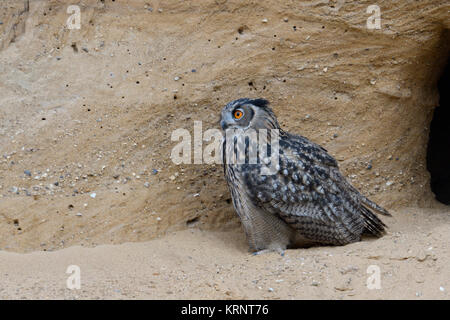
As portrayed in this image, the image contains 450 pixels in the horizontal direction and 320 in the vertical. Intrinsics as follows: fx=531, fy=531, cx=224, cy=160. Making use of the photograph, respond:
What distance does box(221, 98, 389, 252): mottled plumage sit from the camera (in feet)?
14.6

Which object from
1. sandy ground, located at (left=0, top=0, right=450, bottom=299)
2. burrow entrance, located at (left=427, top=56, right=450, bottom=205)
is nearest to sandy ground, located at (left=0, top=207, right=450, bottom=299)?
sandy ground, located at (left=0, top=0, right=450, bottom=299)

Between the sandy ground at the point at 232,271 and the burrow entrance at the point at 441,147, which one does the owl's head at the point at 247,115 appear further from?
the burrow entrance at the point at 441,147

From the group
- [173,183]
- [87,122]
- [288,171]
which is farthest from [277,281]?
[87,122]

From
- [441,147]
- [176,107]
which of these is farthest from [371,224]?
[441,147]

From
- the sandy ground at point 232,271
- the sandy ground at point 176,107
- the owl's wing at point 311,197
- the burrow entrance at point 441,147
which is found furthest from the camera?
the burrow entrance at point 441,147

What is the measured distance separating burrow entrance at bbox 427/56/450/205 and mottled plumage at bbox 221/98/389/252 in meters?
2.26

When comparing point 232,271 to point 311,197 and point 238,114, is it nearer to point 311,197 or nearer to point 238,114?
point 311,197

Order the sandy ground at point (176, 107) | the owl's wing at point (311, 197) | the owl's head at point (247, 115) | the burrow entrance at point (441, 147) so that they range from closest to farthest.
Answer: the owl's wing at point (311, 197) < the owl's head at point (247, 115) < the sandy ground at point (176, 107) < the burrow entrance at point (441, 147)

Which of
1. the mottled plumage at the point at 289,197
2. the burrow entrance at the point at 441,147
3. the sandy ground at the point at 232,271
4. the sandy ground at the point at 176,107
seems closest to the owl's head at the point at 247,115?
the mottled plumage at the point at 289,197

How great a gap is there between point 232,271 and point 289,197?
2.65 feet

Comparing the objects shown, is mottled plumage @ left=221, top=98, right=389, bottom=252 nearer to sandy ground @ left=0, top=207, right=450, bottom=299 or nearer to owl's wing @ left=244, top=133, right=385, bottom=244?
owl's wing @ left=244, top=133, right=385, bottom=244

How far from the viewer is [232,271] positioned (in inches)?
161

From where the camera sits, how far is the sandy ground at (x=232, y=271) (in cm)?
360

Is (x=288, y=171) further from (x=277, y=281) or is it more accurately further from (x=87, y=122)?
(x=87, y=122)
